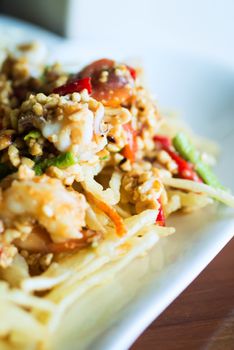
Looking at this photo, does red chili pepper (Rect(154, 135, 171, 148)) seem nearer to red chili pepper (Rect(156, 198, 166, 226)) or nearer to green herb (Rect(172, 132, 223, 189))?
green herb (Rect(172, 132, 223, 189))

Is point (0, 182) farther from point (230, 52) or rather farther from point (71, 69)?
point (230, 52)

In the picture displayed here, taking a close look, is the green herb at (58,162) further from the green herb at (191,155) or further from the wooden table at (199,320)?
the green herb at (191,155)

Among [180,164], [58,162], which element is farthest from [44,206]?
[180,164]

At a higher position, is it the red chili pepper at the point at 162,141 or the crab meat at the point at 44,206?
the crab meat at the point at 44,206

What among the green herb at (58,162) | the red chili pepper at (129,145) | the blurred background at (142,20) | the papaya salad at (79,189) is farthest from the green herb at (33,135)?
the blurred background at (142,20)

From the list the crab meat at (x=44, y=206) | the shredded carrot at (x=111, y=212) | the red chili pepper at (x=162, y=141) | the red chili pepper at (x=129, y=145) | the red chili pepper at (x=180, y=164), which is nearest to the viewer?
the crab meat at (x=44, y=206)

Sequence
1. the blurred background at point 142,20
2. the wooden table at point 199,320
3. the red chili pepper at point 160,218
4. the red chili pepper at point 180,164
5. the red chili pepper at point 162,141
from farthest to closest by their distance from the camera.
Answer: the blurred background at point 142,20 < the red chili pepper at point 162,141 < the red chili pepper at point 180,164 < the red chili pepper at point 160,218 < the wooden table at point 199,320

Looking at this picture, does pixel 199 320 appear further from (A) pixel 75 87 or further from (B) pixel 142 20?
(B) pixel 142 20
